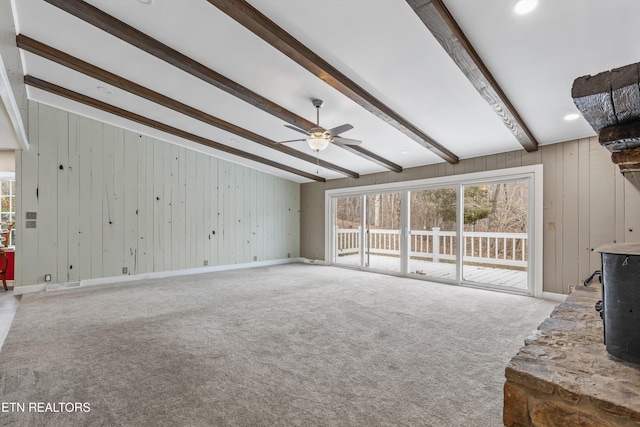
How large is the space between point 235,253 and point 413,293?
4.33m

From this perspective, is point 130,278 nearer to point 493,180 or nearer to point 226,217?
point 226,217

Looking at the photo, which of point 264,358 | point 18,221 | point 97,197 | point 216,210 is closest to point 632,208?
point 264,358

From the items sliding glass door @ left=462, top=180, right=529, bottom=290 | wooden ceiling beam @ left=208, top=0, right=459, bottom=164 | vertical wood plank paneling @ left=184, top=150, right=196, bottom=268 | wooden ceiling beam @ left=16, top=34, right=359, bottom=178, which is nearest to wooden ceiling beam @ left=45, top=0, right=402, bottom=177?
wooden ceiling beam @ left=16, top=34, right=359, bottom=178

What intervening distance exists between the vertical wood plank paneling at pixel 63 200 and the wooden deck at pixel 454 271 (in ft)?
18.2

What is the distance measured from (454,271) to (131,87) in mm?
6770

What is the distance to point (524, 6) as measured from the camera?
212cm

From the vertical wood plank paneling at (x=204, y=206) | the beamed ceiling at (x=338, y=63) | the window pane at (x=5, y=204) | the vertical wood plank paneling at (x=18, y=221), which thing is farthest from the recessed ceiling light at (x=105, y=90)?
the window pane at (x=5, y=204)

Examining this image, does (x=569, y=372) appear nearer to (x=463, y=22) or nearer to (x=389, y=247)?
(x=463, y=22)

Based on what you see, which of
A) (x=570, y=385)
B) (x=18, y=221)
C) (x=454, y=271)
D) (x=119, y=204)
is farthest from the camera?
(x=454, y=271)

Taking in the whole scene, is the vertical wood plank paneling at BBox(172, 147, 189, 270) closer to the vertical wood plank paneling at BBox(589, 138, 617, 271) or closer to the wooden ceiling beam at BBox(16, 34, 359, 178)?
the wooden ceiling beam at BBox(16, 34, 359, 178)

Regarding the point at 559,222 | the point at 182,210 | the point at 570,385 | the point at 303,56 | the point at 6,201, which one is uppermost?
the point at 303,56

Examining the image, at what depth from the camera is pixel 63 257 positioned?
5098mm

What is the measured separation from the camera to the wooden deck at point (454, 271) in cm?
569

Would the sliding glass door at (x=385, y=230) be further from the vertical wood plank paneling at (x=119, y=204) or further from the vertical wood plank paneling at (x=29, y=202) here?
the vertical wood plank paneling at (x=29, y=202)
